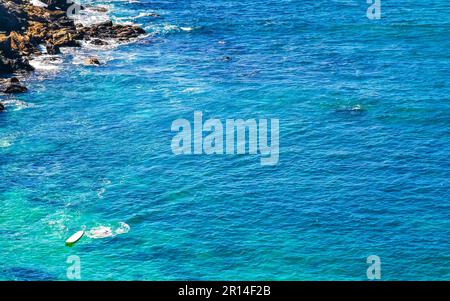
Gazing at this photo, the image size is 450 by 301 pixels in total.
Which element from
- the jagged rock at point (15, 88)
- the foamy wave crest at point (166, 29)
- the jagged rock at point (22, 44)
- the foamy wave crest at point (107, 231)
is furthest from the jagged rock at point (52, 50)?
the foamy wave crest at point (107, 231)

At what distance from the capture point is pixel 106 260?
10600 cm

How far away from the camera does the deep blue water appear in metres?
106

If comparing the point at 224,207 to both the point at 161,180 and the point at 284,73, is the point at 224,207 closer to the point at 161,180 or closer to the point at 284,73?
the point at 161,180

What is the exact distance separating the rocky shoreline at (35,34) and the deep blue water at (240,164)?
202 inches

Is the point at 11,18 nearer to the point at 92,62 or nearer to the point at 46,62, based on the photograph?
the point at 46,62

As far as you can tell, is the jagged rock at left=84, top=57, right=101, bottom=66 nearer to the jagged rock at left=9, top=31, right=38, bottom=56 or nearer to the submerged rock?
the submerged rock

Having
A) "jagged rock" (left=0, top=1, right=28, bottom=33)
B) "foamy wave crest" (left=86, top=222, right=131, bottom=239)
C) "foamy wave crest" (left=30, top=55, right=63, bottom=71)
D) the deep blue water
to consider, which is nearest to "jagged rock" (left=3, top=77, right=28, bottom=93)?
the deep blue water

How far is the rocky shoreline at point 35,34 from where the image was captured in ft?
553

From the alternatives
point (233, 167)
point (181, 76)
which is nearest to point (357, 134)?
point (233, 167)

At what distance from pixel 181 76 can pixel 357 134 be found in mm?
48439

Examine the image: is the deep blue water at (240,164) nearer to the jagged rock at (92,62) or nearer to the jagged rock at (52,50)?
the jagged rock at (92,62)

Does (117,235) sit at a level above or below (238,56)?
below

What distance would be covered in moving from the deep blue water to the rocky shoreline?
16.9ft

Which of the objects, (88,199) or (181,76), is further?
(181,76)
